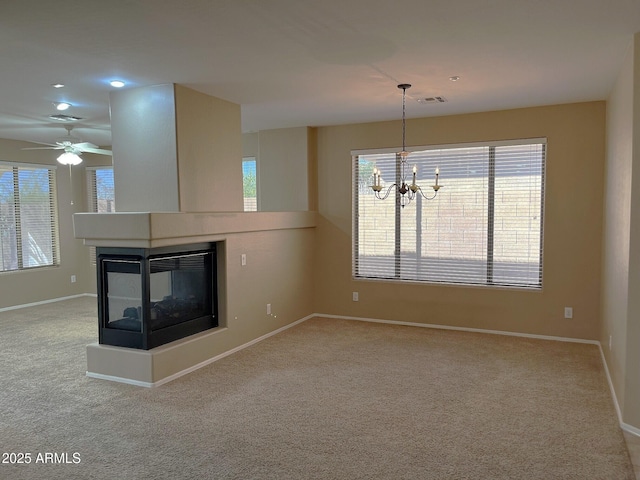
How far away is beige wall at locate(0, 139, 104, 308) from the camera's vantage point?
734 cm

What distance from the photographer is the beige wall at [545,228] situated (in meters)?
5.24

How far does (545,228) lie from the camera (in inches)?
214

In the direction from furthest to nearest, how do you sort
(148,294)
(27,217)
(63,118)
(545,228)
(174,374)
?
(27,217) → (63,118) → (545,228) → (174,374) → (148,294)

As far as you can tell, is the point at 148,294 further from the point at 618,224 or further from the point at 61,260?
the point at 61,260

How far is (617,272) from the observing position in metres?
3.79

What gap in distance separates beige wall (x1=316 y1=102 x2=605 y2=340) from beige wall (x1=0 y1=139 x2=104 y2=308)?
4591 mm

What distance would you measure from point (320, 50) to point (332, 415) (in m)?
2.58

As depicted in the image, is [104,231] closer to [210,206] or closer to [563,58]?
[210,206]

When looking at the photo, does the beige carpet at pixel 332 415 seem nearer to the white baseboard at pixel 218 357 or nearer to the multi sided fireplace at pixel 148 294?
the white baseboard at pixel 218 357

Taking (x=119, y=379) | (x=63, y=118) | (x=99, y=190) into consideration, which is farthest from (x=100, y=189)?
(x=119, y=379)

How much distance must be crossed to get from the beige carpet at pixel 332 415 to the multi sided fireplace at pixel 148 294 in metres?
0.43

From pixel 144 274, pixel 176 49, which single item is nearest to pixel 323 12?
pixel 176 49

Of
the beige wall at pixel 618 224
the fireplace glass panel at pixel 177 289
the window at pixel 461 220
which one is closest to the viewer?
the beige wall at pixel 618 224

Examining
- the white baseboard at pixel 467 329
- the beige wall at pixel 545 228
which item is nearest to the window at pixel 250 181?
the beige wall at pixel 545 228
